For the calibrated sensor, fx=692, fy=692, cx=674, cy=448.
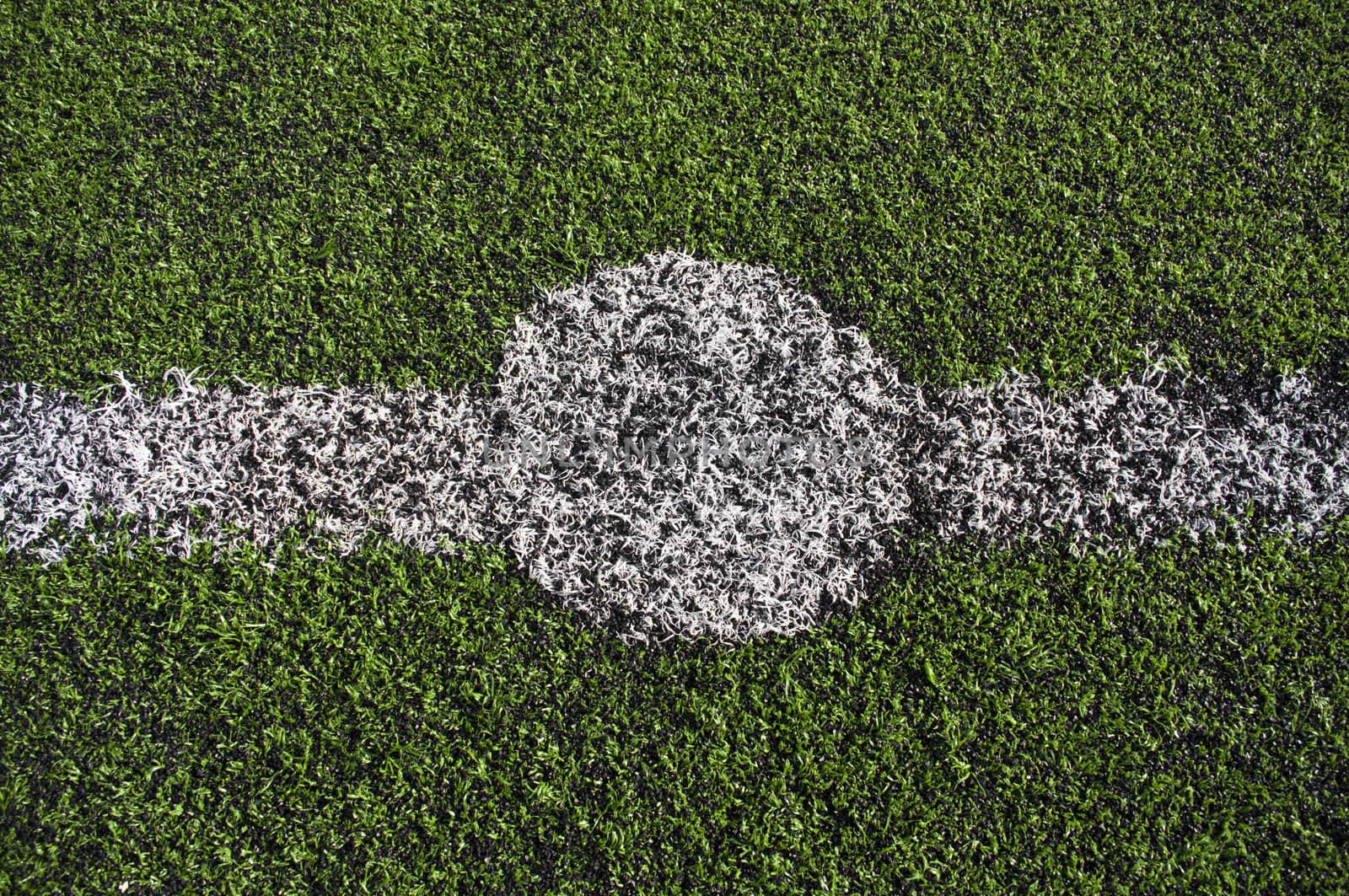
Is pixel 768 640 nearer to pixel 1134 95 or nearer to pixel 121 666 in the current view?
pixel 121 666

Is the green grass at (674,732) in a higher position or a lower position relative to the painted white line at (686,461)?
lower

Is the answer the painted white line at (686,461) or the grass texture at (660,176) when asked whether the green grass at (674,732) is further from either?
the grass texture at (660,176)

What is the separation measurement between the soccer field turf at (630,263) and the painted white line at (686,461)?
Answer: 0.31 feet

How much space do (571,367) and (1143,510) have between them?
1.85m

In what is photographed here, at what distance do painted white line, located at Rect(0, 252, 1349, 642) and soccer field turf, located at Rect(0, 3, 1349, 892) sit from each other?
0.10 m

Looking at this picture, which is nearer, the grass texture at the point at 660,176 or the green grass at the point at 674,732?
the green grass at the point at 674,732

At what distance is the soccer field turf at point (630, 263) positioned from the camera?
2.02m

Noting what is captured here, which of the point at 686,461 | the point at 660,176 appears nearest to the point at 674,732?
the point at 686,461

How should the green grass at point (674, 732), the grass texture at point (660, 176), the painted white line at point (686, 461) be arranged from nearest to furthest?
the green grass at point (674, 732), the painted white line at point (686, 461), the grass texture at point (660, 176)

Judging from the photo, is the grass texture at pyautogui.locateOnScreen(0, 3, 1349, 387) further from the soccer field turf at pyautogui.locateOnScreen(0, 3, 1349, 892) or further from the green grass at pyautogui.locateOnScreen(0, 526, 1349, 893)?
the green grass at pyautogui.locateOnScreen(0, 526, 1349, 893)

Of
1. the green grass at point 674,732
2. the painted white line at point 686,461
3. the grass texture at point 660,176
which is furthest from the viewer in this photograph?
the grass texture at point 660,176

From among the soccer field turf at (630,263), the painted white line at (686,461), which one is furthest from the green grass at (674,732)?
the painted white line at (686,461)

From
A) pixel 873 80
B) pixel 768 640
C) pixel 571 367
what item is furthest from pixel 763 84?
pixel 768 640

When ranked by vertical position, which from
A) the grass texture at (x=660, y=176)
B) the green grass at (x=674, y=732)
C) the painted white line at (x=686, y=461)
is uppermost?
the grass texture at (x=660, y=176)
